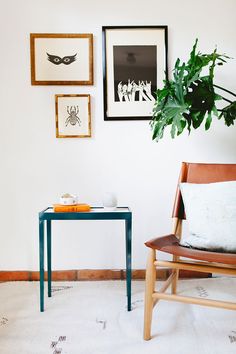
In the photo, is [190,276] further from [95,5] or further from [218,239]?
[95,5]

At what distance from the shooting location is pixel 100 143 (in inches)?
94.8

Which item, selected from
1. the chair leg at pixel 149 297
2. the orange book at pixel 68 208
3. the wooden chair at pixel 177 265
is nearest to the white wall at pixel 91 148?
the orange book at pixel 68 208

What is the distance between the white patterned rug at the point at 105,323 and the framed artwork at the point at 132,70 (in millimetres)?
1170

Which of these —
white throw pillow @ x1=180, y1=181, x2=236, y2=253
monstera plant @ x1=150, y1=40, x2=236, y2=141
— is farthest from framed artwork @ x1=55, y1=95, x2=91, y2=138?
white throw pillow @ x1=180, y1=181, x2=236, y2=253

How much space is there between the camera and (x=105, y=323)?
1708 millimetres

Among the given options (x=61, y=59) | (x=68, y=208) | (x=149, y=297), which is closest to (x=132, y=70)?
(x=61, y=59)

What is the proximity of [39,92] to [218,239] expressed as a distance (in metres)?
1.51

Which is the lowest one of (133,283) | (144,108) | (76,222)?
(133,283)

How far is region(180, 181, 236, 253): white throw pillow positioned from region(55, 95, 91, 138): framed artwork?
92 cm

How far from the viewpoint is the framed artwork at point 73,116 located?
2383 millimetres

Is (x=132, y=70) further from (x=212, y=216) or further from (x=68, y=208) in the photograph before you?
(x=212, y=216)

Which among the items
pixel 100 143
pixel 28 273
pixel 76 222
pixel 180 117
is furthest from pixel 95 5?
pixel 28 273

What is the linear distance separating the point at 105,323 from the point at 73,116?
133cm

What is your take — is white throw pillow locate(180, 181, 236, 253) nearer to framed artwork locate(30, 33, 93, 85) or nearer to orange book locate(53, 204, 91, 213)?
orange book locate(53, 204, 91, 213)
